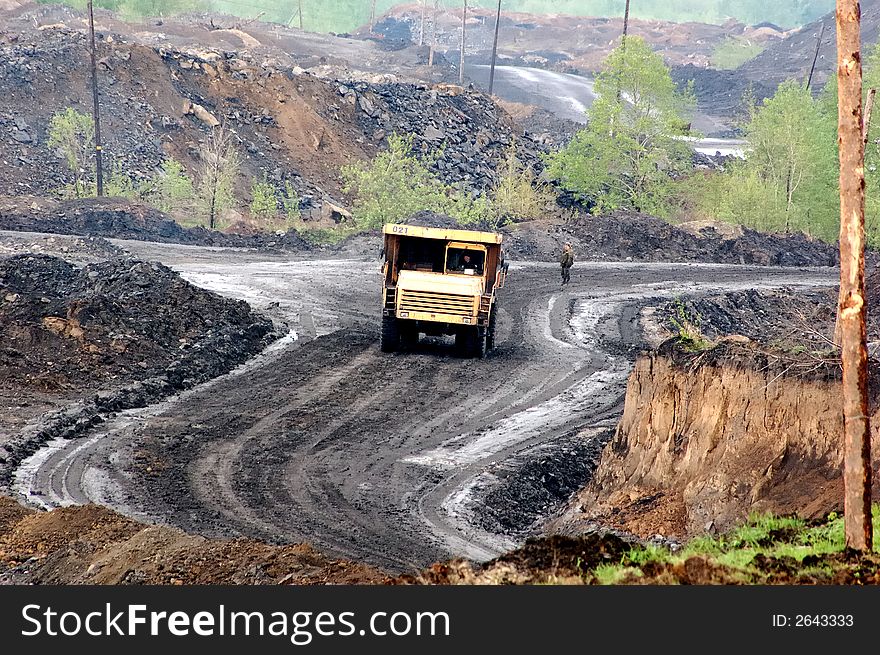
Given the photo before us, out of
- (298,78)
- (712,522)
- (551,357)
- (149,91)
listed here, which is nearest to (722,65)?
(298,78)

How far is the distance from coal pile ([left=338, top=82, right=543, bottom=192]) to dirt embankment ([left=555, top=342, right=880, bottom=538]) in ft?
146

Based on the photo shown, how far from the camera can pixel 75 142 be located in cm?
5312

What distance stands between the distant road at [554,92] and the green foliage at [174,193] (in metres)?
39.3

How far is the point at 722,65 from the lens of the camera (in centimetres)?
12312

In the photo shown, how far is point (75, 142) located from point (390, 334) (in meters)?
33.1

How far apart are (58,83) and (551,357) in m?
40.8

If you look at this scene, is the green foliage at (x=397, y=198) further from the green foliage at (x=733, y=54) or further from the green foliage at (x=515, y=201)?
the green foliage at (x=733, y=54)

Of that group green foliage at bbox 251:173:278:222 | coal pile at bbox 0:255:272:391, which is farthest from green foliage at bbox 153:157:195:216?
coal pile at bbox 0:255:272:391

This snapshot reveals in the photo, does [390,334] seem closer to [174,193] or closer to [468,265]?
[468,265]

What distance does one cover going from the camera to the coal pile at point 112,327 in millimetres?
22969

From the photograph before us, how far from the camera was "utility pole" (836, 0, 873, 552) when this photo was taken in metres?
9.70

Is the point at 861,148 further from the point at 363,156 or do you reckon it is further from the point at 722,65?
the point at 722,65

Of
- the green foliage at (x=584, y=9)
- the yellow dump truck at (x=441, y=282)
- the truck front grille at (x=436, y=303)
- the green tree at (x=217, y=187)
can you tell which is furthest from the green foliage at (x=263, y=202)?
the green foliage at (x=584, y=9)

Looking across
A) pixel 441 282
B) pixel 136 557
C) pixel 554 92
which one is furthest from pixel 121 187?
pixel 554 92
